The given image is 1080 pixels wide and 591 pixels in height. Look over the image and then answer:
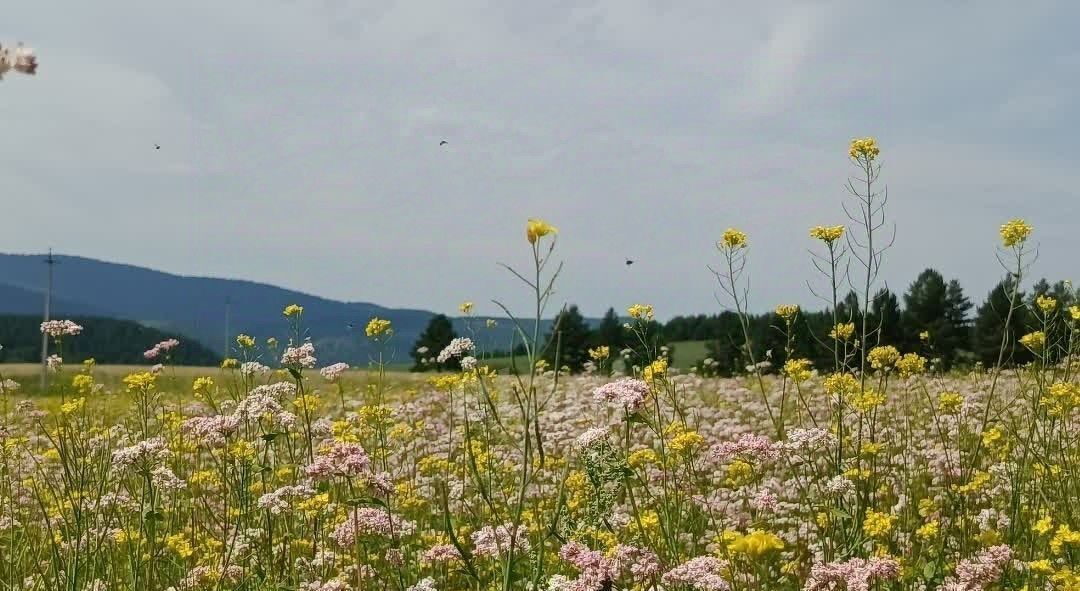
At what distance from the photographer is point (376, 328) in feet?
20.1

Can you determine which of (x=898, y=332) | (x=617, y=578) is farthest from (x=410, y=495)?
(x=898, y=332)

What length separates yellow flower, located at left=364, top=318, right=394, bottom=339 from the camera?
20.1ft

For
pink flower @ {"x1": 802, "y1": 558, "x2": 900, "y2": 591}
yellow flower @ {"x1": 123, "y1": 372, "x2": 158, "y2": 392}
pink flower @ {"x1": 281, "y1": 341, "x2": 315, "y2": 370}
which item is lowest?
→ pink flower @ {"x1": 802, "y1": 558, "x2": 900, "y2": 591}

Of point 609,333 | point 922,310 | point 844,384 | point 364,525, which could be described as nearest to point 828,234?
point 844,384

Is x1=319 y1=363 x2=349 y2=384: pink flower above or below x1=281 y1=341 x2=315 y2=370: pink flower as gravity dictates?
below

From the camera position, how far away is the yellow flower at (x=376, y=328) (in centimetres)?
611

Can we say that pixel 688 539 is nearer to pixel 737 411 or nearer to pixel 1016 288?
pixel 1016 288

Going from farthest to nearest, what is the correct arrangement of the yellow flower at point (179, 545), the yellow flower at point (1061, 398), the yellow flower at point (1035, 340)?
the yellow flower at point (1035, 340) < the yellow flower at point (1061, 398) < the yellow flower at point (179, 545)

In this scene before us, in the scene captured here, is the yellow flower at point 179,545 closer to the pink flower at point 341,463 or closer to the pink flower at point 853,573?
the pink flower at point 341,463

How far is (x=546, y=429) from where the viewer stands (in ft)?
26.2

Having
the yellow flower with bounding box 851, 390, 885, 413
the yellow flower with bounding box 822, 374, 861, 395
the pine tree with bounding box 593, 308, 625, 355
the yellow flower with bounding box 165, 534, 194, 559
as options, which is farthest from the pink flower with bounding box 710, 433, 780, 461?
the pine tree with bounding box 593, 308, 625, 355

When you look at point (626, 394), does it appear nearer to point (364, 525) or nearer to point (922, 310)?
point (364, 525)

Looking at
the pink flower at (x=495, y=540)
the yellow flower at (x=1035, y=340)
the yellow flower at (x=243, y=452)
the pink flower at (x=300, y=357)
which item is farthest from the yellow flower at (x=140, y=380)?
the yellow flower at (x=1035, y=340)

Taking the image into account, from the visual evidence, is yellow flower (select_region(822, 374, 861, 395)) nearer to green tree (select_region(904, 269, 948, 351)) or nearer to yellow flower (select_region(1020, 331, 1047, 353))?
yellow flower (select_region(1020, 331, 1047, 353))
